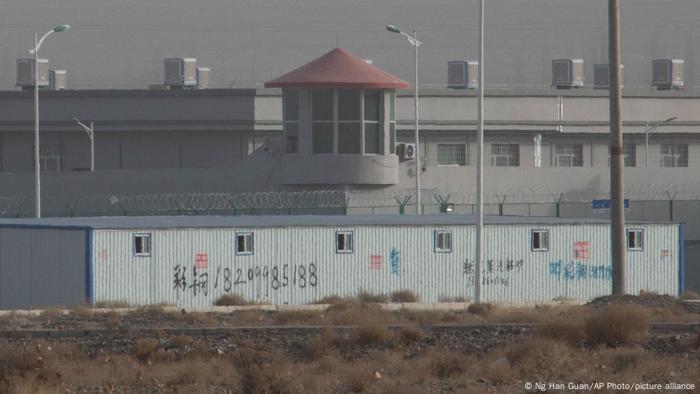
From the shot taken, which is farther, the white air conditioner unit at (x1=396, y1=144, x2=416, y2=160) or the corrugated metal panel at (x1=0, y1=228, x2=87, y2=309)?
the white air conditioner unit at (x1=396, y1=144, x2=416, y2=160)

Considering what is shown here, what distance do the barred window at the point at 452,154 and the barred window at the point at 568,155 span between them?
450 centimetres

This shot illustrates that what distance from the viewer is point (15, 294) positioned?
39125mm

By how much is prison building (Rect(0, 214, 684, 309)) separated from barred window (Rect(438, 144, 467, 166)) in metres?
22.2

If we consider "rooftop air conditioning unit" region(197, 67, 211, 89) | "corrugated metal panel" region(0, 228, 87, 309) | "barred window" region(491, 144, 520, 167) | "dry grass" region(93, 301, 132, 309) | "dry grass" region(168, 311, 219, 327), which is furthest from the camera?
"rooftop air conditioning unit" region(197, 67, 211, 89)

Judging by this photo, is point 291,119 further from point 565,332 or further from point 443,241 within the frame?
point 565,332

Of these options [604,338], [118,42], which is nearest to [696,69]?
[118,42]

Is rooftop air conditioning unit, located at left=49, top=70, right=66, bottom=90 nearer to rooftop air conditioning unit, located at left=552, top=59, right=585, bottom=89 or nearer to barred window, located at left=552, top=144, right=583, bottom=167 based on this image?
rooftop air conditioning unit, located at left=552, top=59, right=585, bottom=89

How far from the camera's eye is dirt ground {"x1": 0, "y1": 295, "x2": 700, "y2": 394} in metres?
21.2

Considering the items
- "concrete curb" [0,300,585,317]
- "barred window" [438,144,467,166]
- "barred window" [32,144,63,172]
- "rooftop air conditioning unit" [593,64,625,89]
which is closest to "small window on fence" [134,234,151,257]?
"concrete curb" [0,300,585,317]

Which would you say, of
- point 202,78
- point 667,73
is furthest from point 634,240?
point 202,78

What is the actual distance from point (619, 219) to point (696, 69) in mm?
52941

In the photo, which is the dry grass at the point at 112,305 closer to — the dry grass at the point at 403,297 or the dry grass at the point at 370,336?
the dry grass at the point at 403,297

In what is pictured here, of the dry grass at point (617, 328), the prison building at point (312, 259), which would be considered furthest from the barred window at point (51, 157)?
the dry grass at point (617, 328)

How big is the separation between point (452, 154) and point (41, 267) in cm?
3263
